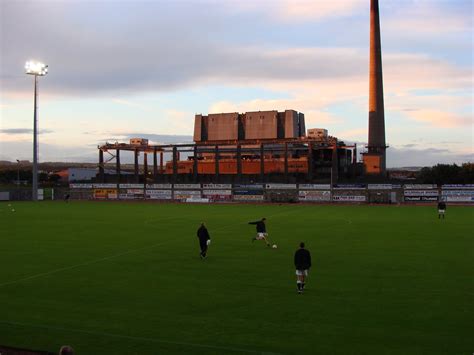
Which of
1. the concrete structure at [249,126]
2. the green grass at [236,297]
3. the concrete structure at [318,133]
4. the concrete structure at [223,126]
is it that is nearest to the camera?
the green grass at [236,297]

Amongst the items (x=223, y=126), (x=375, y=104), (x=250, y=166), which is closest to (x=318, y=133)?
(x=375, y=104)

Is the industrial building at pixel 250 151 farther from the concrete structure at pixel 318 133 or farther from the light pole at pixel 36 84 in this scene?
the light pole at pixel 36 84

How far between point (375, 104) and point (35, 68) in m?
68.0

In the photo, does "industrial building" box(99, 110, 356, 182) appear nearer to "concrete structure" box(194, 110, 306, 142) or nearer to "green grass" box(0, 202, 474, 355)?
"concrete structure" box(194, 110, 306, 142)

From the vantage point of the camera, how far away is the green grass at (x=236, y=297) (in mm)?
11688

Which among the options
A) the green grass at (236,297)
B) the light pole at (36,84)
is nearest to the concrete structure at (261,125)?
the light pole at (36,84)

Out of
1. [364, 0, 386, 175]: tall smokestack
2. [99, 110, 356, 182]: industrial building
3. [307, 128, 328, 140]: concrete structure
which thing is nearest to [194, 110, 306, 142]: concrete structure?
[99, 110, 356, 182]: industrial building

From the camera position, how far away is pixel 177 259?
930 inches

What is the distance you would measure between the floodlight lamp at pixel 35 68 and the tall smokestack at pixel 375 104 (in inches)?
2557

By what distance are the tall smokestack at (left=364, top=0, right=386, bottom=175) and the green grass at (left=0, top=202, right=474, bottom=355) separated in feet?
271

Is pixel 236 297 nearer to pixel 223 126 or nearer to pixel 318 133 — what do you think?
Answer: pixel 318 133

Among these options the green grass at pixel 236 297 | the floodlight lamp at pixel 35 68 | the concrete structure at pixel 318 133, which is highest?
the floodlight lamp at pixel 35 68

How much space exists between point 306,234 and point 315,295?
59.7ft

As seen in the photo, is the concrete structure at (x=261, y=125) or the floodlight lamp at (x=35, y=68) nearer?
the floodlight lamp at (x=35, y=68)
